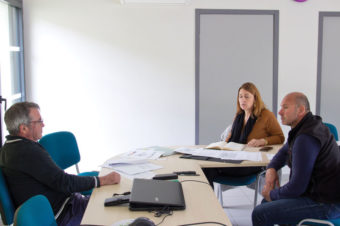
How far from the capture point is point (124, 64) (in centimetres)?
473

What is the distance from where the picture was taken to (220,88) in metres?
4.93

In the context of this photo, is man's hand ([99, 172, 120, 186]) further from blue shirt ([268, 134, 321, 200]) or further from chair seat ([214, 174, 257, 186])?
chair seat ([214, 174, 257, 186])

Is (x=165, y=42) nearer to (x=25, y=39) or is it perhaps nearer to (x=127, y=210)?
(x=25, y=39)

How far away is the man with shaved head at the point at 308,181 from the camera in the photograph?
2275mm

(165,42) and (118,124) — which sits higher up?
(165,42)

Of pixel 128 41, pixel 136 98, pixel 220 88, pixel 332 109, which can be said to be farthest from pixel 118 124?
pixel 332 109

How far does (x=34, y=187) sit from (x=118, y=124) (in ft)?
8.38

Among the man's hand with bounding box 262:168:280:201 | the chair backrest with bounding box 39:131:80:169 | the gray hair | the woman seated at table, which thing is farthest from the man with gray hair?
the woman seated at table

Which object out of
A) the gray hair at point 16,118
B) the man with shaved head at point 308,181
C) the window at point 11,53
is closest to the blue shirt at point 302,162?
the man with shaved head at point 308,181

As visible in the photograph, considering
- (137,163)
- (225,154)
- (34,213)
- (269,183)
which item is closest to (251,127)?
(225,154)

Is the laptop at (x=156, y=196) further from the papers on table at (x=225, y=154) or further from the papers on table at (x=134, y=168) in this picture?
the papers on table at (x=225, y=154)

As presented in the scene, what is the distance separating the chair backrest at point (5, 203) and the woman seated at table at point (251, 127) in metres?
1.74

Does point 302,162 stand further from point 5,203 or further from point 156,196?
point 5,203

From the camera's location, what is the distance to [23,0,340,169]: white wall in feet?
15.1
